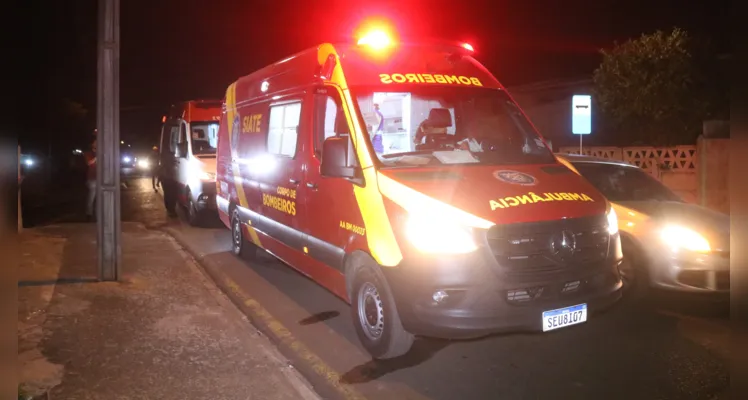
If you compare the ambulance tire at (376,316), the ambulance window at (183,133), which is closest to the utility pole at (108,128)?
the ambulance tire at (376,316)

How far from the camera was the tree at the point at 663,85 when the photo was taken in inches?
533

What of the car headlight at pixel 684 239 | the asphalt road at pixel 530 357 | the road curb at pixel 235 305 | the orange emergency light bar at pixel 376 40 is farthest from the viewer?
the car headlight at pixel 684 239

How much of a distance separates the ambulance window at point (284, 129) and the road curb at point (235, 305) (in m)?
1.81

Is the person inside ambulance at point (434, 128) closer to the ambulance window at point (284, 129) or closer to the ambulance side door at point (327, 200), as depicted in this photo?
the ambulance side door at point (327, 200)

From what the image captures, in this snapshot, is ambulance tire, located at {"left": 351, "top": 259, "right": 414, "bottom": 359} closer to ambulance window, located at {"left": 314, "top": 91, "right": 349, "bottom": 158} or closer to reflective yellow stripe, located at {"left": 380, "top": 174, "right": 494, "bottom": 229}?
reflective yellow stripe, located at {"left": 380, "top": 174, "right": 494, "bottom": 229}

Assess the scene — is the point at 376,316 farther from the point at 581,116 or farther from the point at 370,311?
the point at 581,116

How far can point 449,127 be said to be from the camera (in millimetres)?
6367

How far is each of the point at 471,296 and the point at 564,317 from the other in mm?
808

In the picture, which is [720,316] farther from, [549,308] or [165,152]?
[165,152]

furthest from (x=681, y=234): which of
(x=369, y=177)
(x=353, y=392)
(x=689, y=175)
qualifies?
(x=689, y=175)

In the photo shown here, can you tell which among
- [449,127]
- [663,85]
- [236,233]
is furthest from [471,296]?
[663,85]

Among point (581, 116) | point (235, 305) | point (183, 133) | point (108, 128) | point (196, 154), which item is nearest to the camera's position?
point (235, 305)

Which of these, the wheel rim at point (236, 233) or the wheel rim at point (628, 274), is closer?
the wheel rim at point (628, 274)

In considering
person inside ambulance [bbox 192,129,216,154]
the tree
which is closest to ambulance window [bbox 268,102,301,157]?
person inside ambulance [bbox 192,129,216,154]
